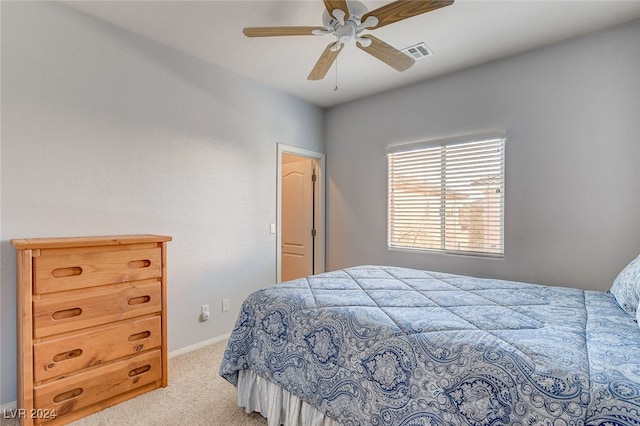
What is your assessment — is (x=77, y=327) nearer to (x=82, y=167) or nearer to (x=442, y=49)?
(x=82, y=167)

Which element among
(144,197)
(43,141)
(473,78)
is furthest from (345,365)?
(473,78)

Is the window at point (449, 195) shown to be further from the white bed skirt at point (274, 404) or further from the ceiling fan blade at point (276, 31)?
the white bed skirt at point (274, 404)

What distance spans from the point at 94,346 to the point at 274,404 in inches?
47.7

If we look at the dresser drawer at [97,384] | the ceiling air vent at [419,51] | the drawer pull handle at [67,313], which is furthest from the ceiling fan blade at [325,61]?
the dresser drawer at [97,384]

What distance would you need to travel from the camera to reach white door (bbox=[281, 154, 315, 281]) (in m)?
4.41

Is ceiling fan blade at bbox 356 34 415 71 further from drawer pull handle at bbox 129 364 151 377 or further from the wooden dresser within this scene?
drawer pull handle at bbox 129 364 151 377

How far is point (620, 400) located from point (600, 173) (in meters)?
2.24

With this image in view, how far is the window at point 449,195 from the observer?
305 cm

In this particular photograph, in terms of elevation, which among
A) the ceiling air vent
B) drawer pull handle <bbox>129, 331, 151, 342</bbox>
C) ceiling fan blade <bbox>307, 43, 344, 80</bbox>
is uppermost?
the ceiling air vent

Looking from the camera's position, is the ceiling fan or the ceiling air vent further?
the ceiling air vent

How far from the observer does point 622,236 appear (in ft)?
7.93

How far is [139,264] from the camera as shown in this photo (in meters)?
2.27

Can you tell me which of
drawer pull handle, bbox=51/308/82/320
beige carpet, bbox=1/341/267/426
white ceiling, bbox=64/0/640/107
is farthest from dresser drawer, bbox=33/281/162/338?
white ceiling, bbox=64/0/640/107

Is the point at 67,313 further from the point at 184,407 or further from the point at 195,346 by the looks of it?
the point at 195,346
